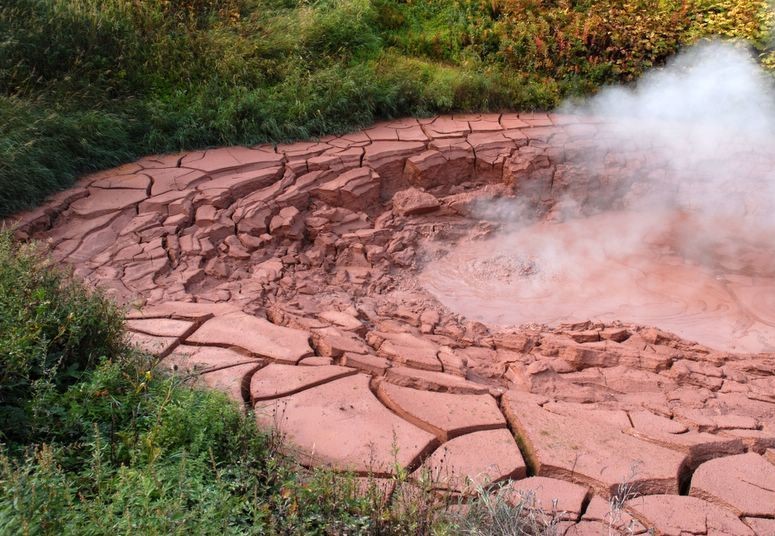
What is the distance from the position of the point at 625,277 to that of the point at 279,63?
393 centimetres

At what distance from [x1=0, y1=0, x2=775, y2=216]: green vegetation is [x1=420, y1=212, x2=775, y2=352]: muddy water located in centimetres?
183

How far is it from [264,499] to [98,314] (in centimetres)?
127

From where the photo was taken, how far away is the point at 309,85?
679 centimetres

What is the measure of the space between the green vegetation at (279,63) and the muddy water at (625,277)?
5.99 ft

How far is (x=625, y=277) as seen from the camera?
579cm

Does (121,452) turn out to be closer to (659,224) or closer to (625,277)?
(625,277)

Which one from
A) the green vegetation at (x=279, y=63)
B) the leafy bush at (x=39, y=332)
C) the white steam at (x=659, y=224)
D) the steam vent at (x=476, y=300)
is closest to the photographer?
the leafy bush at (x=39, y=332)

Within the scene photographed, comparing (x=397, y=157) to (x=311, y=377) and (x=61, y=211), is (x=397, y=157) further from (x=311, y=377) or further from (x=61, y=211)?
(x=311, y=377)

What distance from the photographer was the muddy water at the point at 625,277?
17.3 ft

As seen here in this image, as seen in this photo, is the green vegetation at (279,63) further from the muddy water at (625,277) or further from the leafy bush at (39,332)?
the leafy bush at (39,332)

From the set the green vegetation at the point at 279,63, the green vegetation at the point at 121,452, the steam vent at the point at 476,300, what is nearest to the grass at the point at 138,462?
the green vegetation at the point at 121,452

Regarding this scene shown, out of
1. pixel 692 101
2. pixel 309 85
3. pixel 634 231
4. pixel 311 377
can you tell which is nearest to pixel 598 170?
pixel 634 231

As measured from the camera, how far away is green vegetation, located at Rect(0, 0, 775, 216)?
6.02 metres

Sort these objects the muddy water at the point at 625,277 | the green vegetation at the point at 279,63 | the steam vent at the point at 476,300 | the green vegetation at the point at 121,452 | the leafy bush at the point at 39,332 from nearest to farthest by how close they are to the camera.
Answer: the green vegetation at the point at 121,452
the leafy bush at the point at 39,332
the steam vent at the point at 476,300
the muddy water at the point at 625,277
the green vegetation at the point at 279,63
